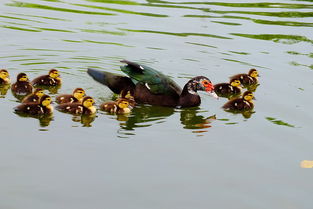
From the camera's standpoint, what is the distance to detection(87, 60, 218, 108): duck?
26.7 feet

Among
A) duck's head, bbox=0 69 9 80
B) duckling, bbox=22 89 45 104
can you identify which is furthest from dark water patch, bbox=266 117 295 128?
duck's head, bbox=0 69 9 80

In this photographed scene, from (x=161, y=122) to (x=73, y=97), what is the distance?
1.13 metres

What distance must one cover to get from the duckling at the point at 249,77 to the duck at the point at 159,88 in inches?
37.9

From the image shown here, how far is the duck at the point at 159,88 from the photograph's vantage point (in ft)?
26.7

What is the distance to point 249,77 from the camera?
9227mm

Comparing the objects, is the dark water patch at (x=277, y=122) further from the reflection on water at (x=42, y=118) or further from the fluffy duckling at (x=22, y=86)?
the fluffy duckling at (x=22, y=86)

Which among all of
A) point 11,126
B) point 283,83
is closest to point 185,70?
point 283,83

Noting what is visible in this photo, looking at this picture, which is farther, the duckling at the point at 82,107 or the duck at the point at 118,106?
the duck at the point at 118,106

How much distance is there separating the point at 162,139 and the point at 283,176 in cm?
132

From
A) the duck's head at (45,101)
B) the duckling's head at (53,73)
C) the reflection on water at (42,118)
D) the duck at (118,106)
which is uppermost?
the duckling's head at (53,73)

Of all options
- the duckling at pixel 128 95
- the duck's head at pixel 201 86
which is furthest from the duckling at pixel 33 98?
the duck's head at pixel 201 86

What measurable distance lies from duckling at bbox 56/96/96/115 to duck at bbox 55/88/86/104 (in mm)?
315

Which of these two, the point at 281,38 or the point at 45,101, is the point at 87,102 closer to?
the point at 45,101

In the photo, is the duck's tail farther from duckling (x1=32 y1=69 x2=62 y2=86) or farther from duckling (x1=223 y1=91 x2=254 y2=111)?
duckling (x1=223 y1=91 x2=254 y2=111)
